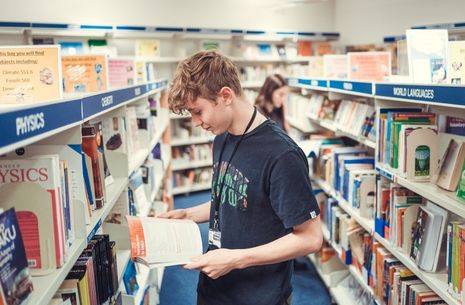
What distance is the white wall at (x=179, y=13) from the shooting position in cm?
691

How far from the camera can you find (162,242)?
1703 mm

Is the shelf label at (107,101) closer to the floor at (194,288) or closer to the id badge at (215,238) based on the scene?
the id badge at (215,238)

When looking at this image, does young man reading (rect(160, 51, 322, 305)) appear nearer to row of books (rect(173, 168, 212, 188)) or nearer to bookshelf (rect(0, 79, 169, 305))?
bookshelf (rect(0, 79, 169, 305))

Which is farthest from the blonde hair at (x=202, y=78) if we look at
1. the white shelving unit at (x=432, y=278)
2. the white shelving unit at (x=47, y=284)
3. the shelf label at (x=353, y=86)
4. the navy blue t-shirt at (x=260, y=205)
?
the shelf label at (x=353, y=86)

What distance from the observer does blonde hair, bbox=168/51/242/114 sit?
1.54 metres

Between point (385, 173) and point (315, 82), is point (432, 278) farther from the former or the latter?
point (315, 82)

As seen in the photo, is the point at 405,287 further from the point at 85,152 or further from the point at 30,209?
the point at 30,209

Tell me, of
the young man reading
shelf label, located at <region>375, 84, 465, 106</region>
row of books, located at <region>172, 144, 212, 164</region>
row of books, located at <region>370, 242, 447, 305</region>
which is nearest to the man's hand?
the young man reading

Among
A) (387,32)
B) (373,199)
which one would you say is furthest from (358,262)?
(387,32)

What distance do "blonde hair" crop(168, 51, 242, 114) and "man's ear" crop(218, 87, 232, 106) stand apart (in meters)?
0.01

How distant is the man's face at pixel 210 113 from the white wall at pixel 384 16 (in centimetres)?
475

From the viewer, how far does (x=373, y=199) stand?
301 centimetres

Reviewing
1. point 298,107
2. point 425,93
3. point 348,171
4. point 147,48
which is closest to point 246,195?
point 425,93

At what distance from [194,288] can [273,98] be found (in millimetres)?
1950
